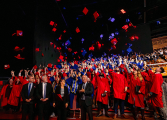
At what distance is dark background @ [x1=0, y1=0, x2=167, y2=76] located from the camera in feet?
22.0

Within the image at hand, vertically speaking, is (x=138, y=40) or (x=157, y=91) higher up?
(x=138, y=40)

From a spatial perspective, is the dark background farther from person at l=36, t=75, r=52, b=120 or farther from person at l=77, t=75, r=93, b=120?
person at l=77, t=75, r=93, b=120

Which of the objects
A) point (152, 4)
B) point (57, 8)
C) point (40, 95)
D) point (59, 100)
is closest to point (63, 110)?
point (59, 100)

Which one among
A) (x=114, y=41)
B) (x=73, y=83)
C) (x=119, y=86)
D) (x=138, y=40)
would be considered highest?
(x=114, y=41)

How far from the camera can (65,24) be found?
43.1 ft

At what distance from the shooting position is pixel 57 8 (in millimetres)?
10109

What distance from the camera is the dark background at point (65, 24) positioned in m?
6.71

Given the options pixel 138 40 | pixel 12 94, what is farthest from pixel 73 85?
pixel 138 40

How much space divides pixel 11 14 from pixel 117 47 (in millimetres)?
9769

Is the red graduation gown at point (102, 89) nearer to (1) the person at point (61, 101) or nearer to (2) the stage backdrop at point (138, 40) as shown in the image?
(1) the person at point (61, 101)

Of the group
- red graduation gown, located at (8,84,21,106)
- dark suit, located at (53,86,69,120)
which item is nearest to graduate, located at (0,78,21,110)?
red graduation gown, located at (8,84,21,106)

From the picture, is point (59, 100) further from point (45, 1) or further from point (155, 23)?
point (155, 23)

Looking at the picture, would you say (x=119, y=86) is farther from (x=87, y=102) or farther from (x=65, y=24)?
(x=65, y=24)

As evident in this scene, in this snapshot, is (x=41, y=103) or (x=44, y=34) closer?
(x=41, y=103)
